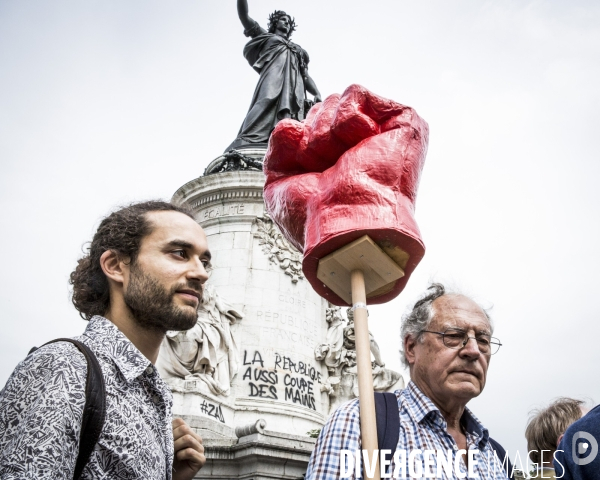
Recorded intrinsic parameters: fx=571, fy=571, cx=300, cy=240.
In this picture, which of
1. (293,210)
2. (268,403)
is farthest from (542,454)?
(268,403)

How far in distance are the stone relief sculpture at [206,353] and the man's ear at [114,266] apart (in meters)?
5.54

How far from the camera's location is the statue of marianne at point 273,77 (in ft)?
43.2

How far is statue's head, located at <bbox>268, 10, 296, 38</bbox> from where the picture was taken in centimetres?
1538

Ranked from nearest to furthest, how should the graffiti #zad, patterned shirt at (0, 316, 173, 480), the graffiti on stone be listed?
patterned shirt at (0, 316, 173, 480)
the graffiti #zad
the graffiti on stone

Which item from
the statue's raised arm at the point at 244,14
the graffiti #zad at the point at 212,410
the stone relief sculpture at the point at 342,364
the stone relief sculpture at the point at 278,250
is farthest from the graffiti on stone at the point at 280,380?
the statue's raised arm at the point at 244,14

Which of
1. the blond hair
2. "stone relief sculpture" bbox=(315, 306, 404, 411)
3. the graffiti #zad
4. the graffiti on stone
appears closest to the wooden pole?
the blond hair

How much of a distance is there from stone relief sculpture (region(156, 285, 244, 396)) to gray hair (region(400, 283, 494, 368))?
523cm

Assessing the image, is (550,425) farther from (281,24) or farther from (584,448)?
(281,24)

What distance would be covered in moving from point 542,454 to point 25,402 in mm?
3207

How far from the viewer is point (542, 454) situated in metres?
3.60

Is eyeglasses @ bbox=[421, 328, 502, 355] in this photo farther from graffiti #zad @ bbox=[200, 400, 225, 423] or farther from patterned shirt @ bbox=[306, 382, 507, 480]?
graffiti #zad @ bbox=[200, 400, 225, 423]

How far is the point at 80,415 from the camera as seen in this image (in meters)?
1.53

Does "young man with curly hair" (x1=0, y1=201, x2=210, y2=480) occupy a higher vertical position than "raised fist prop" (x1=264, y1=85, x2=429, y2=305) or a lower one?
lower

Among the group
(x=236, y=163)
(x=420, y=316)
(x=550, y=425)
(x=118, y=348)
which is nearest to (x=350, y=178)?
(x=420, y=316)
